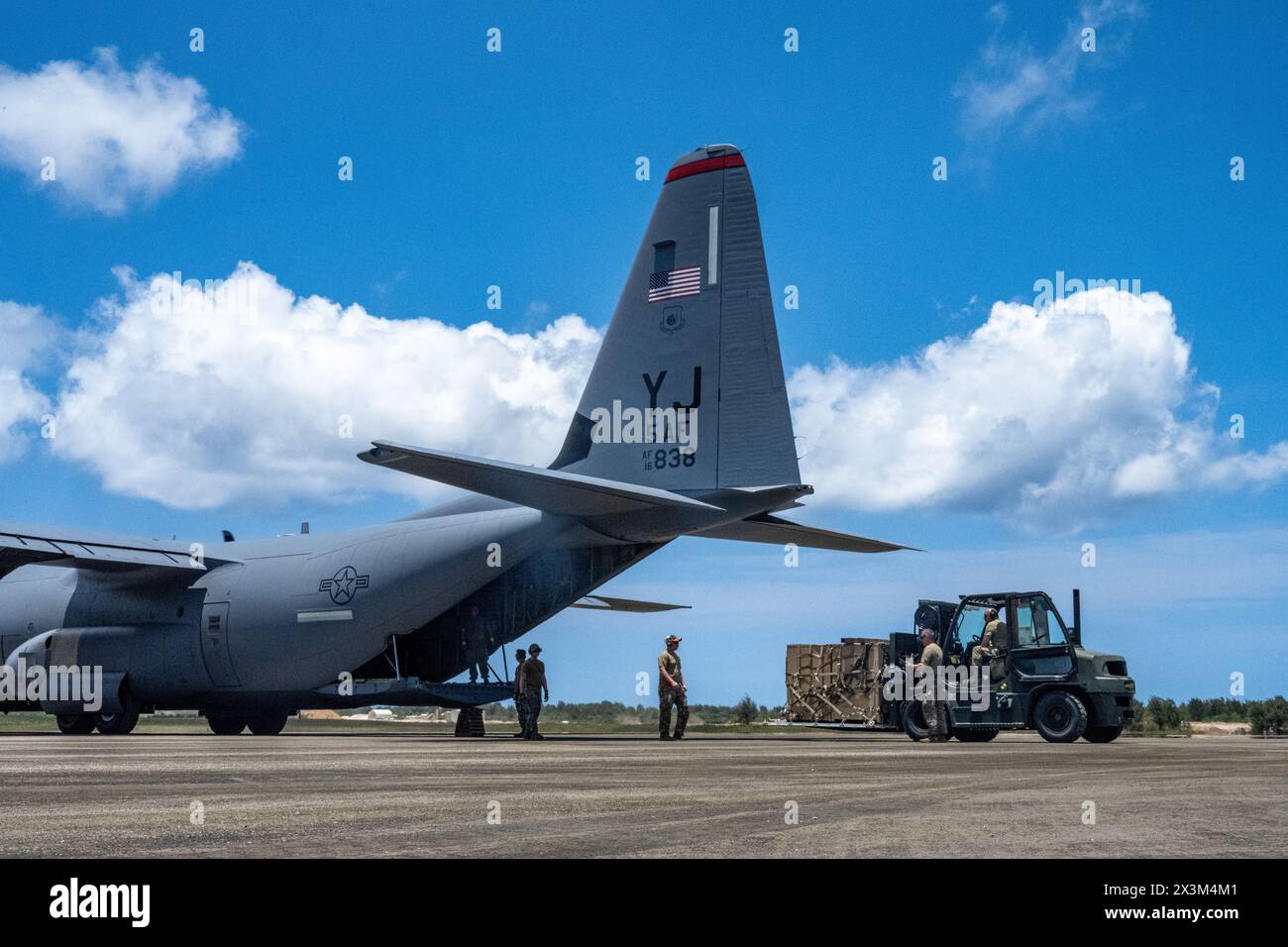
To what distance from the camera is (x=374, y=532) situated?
21125mm

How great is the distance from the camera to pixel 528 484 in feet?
54.6

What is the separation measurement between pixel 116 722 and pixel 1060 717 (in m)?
17.0

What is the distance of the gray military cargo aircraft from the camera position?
59.1 feet

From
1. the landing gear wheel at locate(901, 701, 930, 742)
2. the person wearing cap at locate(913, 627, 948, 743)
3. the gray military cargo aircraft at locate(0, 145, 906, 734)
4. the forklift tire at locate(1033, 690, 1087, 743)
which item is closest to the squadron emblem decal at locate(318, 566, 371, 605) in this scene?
the gray military cargo aircraft at locate(0, 145, 906, 734)

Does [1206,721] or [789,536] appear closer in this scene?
[789,536]

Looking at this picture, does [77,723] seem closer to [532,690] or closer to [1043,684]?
[532,690]

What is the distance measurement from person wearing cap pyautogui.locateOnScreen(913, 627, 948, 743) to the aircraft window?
6841mm

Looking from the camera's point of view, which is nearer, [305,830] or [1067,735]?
[305,830]

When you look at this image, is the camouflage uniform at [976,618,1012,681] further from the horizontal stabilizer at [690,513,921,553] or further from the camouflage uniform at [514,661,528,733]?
the camouflage uniform at [514,661,528,733]

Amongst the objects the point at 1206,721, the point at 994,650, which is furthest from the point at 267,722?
the point at 1206,721
